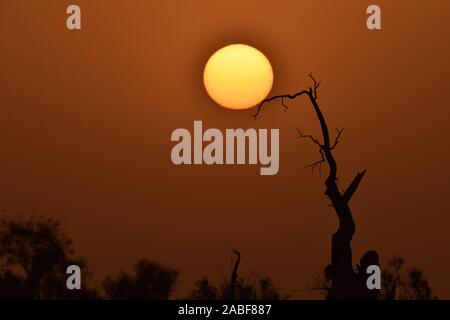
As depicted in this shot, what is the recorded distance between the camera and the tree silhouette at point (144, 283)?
49156 mm

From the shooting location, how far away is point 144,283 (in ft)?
171

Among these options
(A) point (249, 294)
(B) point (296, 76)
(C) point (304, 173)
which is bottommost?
(A) point (249, 294)

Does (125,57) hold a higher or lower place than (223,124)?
higher

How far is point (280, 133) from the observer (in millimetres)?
43000

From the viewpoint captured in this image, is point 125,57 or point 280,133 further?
point 125,57

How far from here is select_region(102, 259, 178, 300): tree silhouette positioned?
1935 inches

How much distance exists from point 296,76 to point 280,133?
9.38 feet
